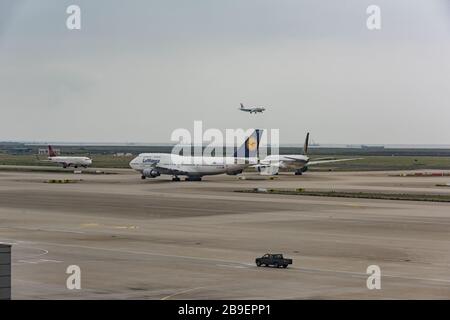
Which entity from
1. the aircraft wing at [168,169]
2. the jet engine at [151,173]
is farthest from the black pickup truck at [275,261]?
the jet engine at [151,173]

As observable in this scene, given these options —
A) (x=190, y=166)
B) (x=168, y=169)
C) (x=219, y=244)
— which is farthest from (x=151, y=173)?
(x=219, y=244)

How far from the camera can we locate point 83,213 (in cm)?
9656

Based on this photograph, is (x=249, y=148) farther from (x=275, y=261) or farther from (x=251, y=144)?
(x=275, y=261)

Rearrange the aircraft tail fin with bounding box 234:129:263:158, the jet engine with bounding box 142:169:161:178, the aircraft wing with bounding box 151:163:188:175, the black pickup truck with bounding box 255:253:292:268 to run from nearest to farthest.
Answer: the black pickup truck with bounding box 255:253:292:268, the aircraft wing with bounding box 151:163:188:175, the jet engine with bounding box 142:169:161:178, the aircraft tail fin with bounding box 234:129:263:158

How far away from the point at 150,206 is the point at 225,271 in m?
53.2

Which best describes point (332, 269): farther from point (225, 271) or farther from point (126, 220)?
point (126, 220)

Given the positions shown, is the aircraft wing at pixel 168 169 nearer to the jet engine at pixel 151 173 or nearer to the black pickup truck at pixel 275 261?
the jet engine at pixel 151 173

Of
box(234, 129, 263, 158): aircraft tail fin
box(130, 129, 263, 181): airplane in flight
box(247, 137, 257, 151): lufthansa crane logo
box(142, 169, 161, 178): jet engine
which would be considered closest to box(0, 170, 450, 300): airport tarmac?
box(130, 129, 263, 181): airplane in flight

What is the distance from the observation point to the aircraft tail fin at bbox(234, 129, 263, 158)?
7175 inches

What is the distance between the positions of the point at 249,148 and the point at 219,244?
115 m

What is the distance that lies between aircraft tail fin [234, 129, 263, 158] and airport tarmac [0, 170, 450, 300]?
53.5 metres

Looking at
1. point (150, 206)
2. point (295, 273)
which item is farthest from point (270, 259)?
point (150, 206)

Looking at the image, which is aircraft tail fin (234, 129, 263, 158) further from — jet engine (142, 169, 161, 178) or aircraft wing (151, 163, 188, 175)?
jet engine (142, 169, 161, 178)

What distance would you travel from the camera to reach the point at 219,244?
225ft
